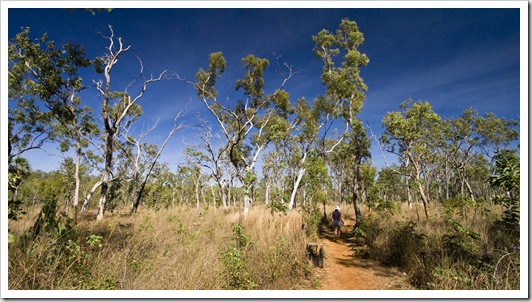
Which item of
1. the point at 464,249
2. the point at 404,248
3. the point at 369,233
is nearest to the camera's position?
the point at 464,249

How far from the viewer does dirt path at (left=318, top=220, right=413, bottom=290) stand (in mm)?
5098

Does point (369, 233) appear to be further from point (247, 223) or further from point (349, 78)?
point (349, 78)

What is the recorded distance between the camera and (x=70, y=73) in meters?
10.1

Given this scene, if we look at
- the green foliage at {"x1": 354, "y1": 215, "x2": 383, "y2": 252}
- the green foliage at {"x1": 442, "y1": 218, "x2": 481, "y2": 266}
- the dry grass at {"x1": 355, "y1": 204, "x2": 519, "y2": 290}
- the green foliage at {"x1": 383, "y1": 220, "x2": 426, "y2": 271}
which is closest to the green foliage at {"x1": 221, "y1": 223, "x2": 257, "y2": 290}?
the dry grass at {"x1": 355, "y1": 204, "x2": 519, "y2": 290}

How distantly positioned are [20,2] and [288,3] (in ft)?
13.9

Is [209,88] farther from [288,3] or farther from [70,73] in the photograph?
[288,3]

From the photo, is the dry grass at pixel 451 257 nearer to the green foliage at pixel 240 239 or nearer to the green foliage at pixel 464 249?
the green foliage at pixel 464 249

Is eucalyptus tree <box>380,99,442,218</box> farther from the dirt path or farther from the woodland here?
the dirt path

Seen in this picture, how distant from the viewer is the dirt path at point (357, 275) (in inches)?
201

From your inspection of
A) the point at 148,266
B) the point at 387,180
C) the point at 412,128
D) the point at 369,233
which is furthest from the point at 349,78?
the point at 387,180

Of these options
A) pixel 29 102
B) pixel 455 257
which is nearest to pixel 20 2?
pixel 455 257

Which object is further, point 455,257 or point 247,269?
point 455,257

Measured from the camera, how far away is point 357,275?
18.9ft

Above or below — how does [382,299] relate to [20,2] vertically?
below
